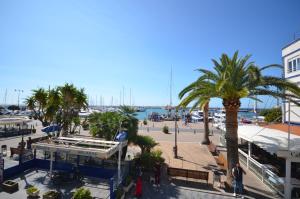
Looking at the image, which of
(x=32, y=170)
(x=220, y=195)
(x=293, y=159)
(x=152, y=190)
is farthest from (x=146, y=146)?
(x=293, y=159)

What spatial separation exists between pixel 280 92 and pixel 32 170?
18.9 meters

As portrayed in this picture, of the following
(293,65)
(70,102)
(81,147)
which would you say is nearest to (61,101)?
(70,102)

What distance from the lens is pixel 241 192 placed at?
1296 centimetres

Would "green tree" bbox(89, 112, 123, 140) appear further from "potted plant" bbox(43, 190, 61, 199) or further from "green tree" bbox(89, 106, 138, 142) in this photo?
"potted plant" bbox(43, 190, 61, 199)

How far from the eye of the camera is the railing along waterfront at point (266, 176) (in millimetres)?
12982

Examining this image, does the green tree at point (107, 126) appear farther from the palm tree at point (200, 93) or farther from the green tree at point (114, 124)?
the palm tree at point (200, 93)

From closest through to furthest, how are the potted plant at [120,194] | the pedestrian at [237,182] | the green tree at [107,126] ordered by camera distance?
1. the potted plant at [120,194]
2. the pedestrian at [237,182]
3. the green tree at [107,126]

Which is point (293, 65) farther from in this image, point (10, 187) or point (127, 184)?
point (10, 187)

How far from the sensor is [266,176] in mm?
14727

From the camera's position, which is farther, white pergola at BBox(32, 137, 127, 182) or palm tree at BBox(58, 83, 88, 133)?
palm tree at BBox(58, 83, 88, 133)

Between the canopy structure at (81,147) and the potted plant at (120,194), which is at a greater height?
the canopy structure at (81,147)

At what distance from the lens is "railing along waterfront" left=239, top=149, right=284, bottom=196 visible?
1298cm

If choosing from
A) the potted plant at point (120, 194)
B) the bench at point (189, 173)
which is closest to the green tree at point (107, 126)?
the bench at point (189, 173)

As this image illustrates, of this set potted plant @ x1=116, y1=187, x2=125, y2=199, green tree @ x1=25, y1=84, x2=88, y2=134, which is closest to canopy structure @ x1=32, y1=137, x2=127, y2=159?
potted plant @ x1=116, y1=187, x2=125, y2=199
